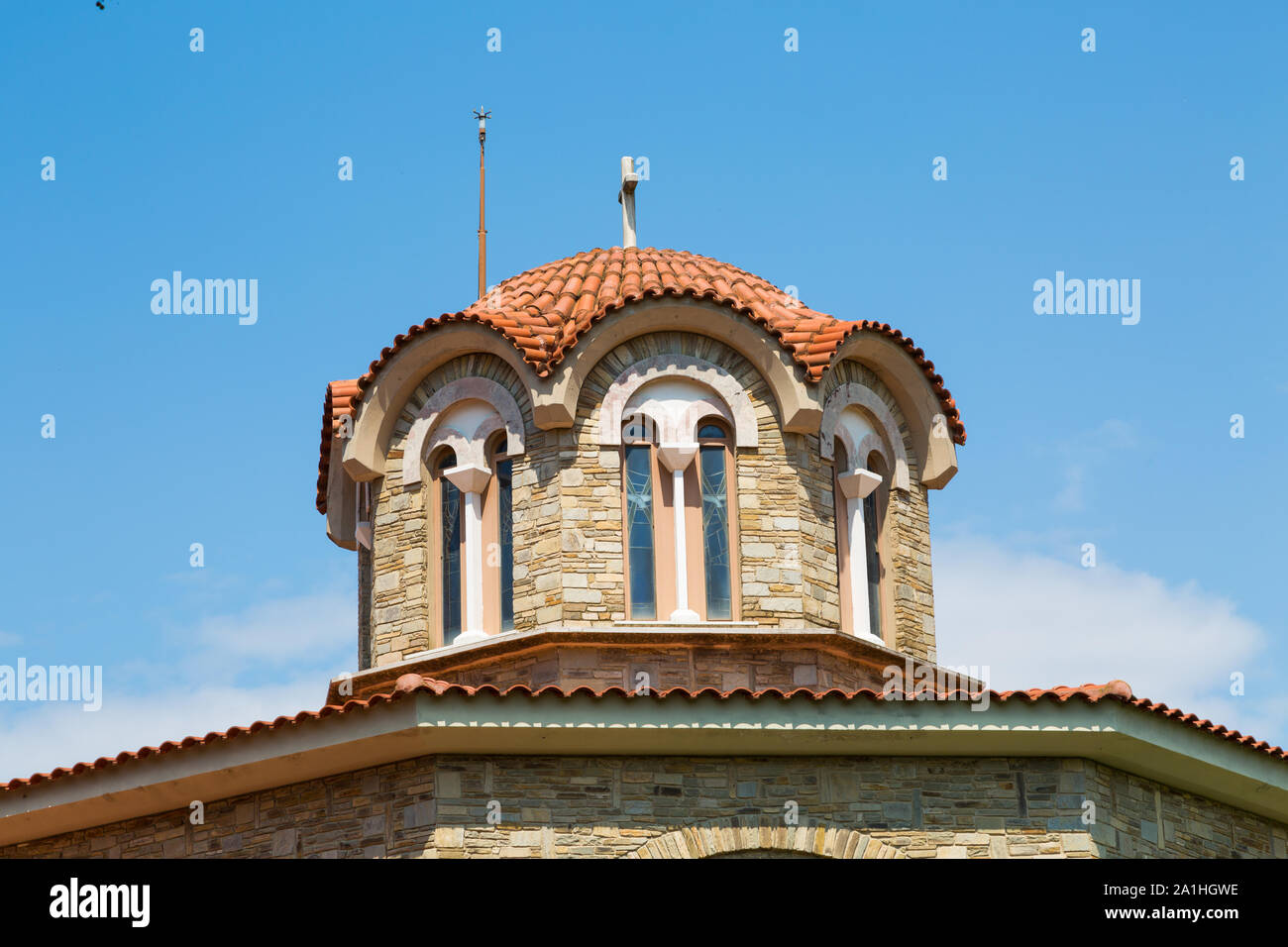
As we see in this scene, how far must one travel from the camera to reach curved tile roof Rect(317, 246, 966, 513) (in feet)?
71.4

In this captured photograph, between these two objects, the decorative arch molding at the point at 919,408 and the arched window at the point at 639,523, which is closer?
the arched window at the point at 639,523

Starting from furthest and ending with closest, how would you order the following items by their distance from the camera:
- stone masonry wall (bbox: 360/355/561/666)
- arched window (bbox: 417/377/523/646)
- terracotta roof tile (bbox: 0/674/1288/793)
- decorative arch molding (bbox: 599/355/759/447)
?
1. decorative arch molding (bbox: 599/355/759/447)
2. arched window (bbox: 417/377/523/646)
3. stone masonry wall (bbox: 360/355/561/666)
4. terracotta roof tile (bbox: 0/674/1288/793)

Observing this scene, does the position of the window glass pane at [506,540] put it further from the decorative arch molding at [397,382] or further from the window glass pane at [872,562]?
the window glass pane at [872,562]

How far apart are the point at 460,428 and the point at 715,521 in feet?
9.91

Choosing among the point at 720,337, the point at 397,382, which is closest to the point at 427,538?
the point at 397,382

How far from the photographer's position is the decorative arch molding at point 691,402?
853 inches

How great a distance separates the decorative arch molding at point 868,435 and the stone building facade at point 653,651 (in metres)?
0.04

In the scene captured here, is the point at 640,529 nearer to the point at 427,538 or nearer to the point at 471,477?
the point at 471,477

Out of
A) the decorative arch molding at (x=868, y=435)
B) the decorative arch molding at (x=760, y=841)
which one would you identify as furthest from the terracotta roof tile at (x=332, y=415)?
the decorative arch molding at (x=760, y=841)

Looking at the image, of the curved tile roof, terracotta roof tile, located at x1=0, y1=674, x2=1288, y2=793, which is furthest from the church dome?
terracotta roof tile, located at x1=0, y1=674, x2=1288, y2=793

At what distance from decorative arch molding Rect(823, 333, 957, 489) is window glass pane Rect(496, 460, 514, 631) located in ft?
13.4

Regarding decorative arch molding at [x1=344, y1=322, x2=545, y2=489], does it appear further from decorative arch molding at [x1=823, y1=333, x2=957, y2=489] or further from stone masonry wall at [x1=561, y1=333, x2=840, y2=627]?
decorative arch molding at [x1=823, y1=333, x2=957, y2=489]

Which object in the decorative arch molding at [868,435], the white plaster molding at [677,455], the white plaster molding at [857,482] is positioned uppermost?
the decorative arch molding at [868,435]
